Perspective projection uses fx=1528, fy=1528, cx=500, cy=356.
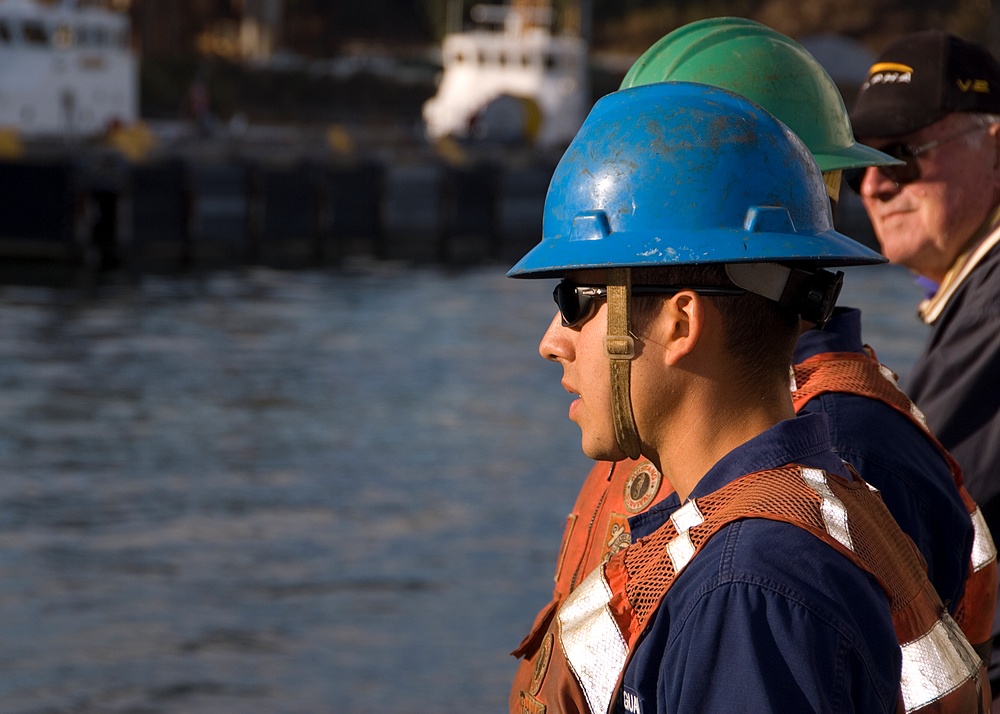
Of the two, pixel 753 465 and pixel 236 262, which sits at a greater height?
pixel 753 465

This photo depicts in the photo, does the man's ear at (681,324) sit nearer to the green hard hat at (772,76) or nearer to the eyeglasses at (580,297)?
the eyeglasses at (580,297)

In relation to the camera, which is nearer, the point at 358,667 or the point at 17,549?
the point at 358,667

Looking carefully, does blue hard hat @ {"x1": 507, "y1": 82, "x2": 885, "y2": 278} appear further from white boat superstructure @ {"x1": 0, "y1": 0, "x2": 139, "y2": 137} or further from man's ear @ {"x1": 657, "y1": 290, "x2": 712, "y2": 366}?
white boat superstructure @ {"x1": 0, "y1": 0, "x2": 139, "y2": 137}

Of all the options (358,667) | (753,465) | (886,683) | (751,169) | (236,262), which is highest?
(751,169)

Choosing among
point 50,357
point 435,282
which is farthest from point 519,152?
point 50,357

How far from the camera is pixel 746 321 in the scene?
6.62 feet

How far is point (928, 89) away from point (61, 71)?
39928 millimetres

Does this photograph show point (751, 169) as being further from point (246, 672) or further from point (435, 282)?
point (435, 282)

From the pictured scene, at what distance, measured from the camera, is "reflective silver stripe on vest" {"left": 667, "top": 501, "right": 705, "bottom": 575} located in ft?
6.01

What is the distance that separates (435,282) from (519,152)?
10.4m

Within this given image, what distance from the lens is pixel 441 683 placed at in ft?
30.1

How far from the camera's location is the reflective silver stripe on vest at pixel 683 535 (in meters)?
1.83

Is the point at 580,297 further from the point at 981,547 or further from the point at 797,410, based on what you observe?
the point at 981,547

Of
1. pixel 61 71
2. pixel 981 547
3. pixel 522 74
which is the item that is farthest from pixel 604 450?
pixel 522 74
